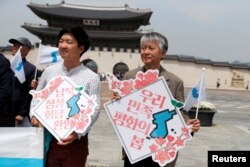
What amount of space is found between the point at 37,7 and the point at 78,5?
6157 millimetres

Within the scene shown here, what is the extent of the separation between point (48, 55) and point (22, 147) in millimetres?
1644

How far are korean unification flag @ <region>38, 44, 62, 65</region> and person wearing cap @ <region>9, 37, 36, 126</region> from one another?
220 mm

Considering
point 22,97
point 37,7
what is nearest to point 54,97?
point 22,97

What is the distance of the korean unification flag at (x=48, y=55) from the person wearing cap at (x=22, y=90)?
0.22 metres

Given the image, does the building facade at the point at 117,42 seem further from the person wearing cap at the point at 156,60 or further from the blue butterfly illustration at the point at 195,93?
the person wearing cap at the point at 156,60

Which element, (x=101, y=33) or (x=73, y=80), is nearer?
(x=73, y=80)

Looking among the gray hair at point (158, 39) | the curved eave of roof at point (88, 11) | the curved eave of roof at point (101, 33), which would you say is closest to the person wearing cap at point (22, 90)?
the gray hair at point (158, 39)

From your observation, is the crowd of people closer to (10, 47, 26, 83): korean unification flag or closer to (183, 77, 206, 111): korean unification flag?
(183, 77, 206, 111): korean unification flag

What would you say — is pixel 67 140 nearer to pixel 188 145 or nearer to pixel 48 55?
pixel 48 55

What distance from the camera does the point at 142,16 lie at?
56.3 m

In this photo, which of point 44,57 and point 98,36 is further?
point 98,36

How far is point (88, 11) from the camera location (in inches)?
2329

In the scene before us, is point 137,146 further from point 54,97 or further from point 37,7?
point 37,7

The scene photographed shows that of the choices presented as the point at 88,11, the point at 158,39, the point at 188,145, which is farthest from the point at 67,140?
the point at 88,11
